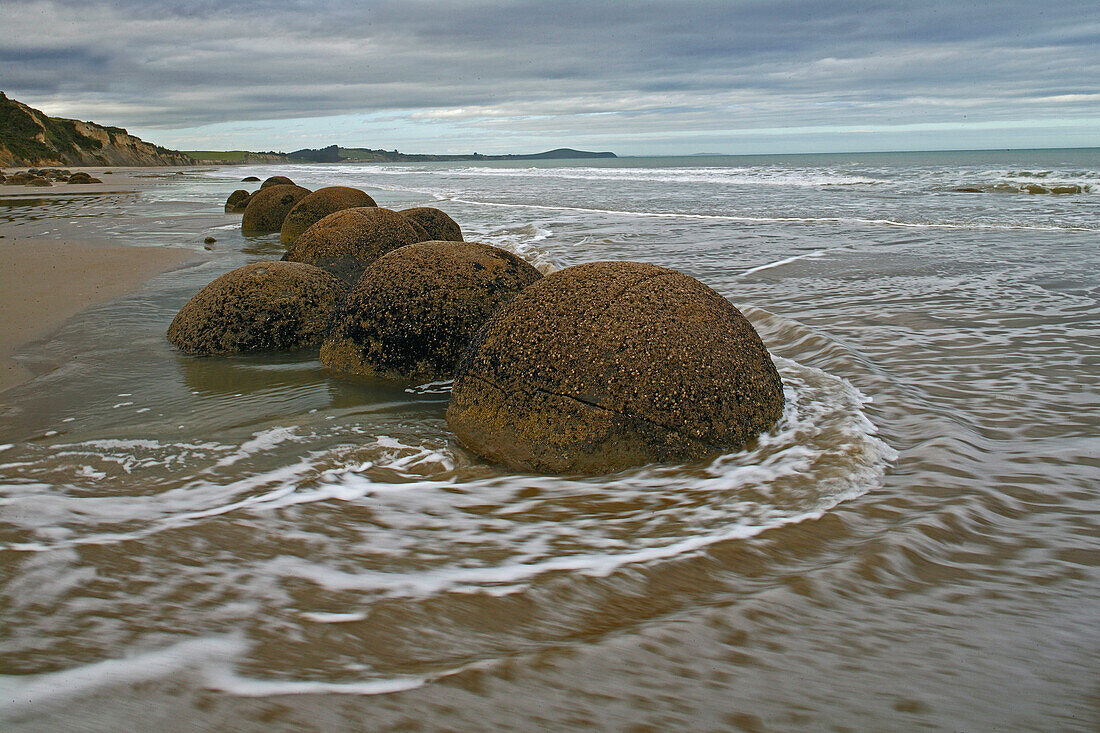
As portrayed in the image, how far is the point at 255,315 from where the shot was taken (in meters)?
6.41

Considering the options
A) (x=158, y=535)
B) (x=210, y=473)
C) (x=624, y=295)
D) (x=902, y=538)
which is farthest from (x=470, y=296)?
(x=902, y=538)

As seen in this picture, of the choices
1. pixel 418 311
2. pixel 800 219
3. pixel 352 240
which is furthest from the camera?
pixel 800 219

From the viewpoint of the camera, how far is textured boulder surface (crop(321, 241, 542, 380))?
545 cm

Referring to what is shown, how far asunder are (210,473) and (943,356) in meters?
5.34

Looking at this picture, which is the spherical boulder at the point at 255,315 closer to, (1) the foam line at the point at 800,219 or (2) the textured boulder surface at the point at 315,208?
(2) the textured boulder surface at the point at 315,208

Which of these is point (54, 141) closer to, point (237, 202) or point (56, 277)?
point (237, 202)

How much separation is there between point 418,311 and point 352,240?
136 inches

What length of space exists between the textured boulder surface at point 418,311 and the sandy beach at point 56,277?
7.94 ft

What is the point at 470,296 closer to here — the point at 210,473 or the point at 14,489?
the point at 210,473

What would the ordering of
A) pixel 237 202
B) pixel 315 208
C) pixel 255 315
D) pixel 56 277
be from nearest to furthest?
pixel 255 315, pixel 56 277, pixel 315 208, pixel 237 202

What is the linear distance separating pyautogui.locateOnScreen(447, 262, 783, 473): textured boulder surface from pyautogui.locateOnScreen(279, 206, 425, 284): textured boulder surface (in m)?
4.48

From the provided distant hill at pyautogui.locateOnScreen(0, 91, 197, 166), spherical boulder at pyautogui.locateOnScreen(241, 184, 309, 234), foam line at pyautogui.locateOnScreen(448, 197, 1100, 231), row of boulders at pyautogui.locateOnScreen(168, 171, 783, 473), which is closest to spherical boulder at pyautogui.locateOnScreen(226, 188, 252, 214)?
spherical boulder at pyautogui.locateOnScreen(241, 184, 309, 234)

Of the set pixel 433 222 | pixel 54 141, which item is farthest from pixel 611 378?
pixel 54 141

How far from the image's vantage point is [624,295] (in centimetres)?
418
